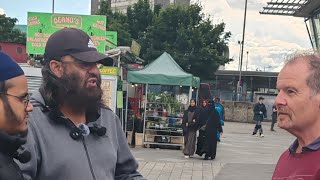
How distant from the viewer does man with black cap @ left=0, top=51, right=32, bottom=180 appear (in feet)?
6.14

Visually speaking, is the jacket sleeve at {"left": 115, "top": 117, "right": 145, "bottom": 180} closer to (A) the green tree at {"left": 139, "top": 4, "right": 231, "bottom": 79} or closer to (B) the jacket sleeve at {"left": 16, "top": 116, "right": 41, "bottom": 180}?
(B) the jacket sleeve at {"left": 16, "top": 116, "right": 41, "bottom": 180}

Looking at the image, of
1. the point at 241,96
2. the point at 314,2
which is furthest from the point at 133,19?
the point at 314,2

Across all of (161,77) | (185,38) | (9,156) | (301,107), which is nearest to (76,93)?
(9,156)

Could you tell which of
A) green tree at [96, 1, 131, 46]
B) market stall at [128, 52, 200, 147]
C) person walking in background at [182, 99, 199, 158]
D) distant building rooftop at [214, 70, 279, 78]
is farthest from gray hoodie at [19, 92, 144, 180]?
distant building rooftop at [214, 70, 279, 78]

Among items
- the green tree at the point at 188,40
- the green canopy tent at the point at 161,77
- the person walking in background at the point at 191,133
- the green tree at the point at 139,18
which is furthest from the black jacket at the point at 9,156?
the green tree at the point at 139,18

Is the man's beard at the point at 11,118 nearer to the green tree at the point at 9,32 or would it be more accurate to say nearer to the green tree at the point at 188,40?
the green tree at the point at 188,40

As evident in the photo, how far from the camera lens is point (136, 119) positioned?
15117 mm

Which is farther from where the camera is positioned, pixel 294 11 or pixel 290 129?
pixel 294 11

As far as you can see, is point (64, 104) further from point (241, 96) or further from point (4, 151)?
point (241, 96)

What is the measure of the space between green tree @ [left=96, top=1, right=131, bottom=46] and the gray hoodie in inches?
1290

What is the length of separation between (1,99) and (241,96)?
135 ft

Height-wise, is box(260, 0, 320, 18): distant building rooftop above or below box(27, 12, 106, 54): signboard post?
above

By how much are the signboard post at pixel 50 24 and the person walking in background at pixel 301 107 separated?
10426 mm

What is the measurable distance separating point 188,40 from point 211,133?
70.6ft
